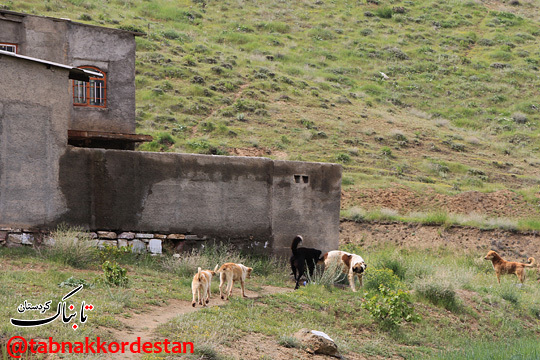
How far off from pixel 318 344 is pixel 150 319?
9.17 ft

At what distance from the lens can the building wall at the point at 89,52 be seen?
1799cm

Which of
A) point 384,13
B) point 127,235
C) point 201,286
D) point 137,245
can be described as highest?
point 384,13

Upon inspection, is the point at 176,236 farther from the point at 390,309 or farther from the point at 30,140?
the point at 390,309

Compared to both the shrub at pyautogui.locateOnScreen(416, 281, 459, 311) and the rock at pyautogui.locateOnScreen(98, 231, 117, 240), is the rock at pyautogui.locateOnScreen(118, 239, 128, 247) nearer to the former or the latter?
the rock at pyautogui.locateOnScreen(98, 231, 117, 240)

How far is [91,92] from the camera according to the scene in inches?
761

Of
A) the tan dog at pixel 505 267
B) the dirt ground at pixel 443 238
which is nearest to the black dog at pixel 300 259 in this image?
the tan dog at pixel 505 267

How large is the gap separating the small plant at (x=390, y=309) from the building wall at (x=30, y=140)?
7155 mm

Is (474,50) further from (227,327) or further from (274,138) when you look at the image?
(227,327)

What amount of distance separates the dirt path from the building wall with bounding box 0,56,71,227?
171 inches

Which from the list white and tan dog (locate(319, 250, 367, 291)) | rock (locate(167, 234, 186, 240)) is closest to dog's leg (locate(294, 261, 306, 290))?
white and tan dog (locate(319, 250, 367, 291))

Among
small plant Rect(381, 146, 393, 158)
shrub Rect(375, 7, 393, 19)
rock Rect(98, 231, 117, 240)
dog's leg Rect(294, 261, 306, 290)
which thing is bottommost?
dog's leg Rect(294, 261, 306, 290)

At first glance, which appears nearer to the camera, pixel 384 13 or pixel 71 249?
pixel 71 249

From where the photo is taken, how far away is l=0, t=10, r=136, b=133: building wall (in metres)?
18.0

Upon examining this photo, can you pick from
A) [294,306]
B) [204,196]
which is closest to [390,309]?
[294,306]
